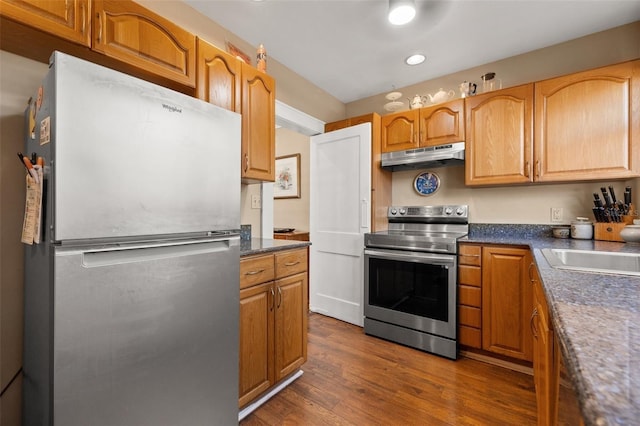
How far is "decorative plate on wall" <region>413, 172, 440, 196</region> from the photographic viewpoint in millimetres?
2893

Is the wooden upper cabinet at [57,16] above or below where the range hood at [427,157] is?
above

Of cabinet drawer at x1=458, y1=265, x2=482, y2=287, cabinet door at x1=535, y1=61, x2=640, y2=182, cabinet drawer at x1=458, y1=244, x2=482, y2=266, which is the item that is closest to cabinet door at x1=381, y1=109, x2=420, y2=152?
cabinet door at x1=535, y1=61, x2=640, y2=182

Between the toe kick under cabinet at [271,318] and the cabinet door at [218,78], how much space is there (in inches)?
37.7

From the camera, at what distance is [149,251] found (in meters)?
1.08

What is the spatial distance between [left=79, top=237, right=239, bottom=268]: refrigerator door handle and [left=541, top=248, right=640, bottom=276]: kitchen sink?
1.54 meters

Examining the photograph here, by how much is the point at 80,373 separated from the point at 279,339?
3.38 feet

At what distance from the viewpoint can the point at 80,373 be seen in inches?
36.0

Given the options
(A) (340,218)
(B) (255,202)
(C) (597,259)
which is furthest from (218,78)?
(C) (597,259)

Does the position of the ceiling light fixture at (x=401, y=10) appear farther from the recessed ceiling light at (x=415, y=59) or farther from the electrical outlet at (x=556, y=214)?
the electrical outlet at (x=556, y=214)

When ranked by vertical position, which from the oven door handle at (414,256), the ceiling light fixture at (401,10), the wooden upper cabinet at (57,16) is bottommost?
the oven door handle at (414,256)

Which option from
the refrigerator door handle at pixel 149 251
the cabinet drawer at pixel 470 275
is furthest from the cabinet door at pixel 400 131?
the refrigerator door handle at pixel 149 251

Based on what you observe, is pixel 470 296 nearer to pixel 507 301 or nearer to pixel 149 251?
pixel 507 301

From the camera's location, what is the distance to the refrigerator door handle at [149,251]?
95 centimetres

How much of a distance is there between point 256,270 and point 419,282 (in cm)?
143
